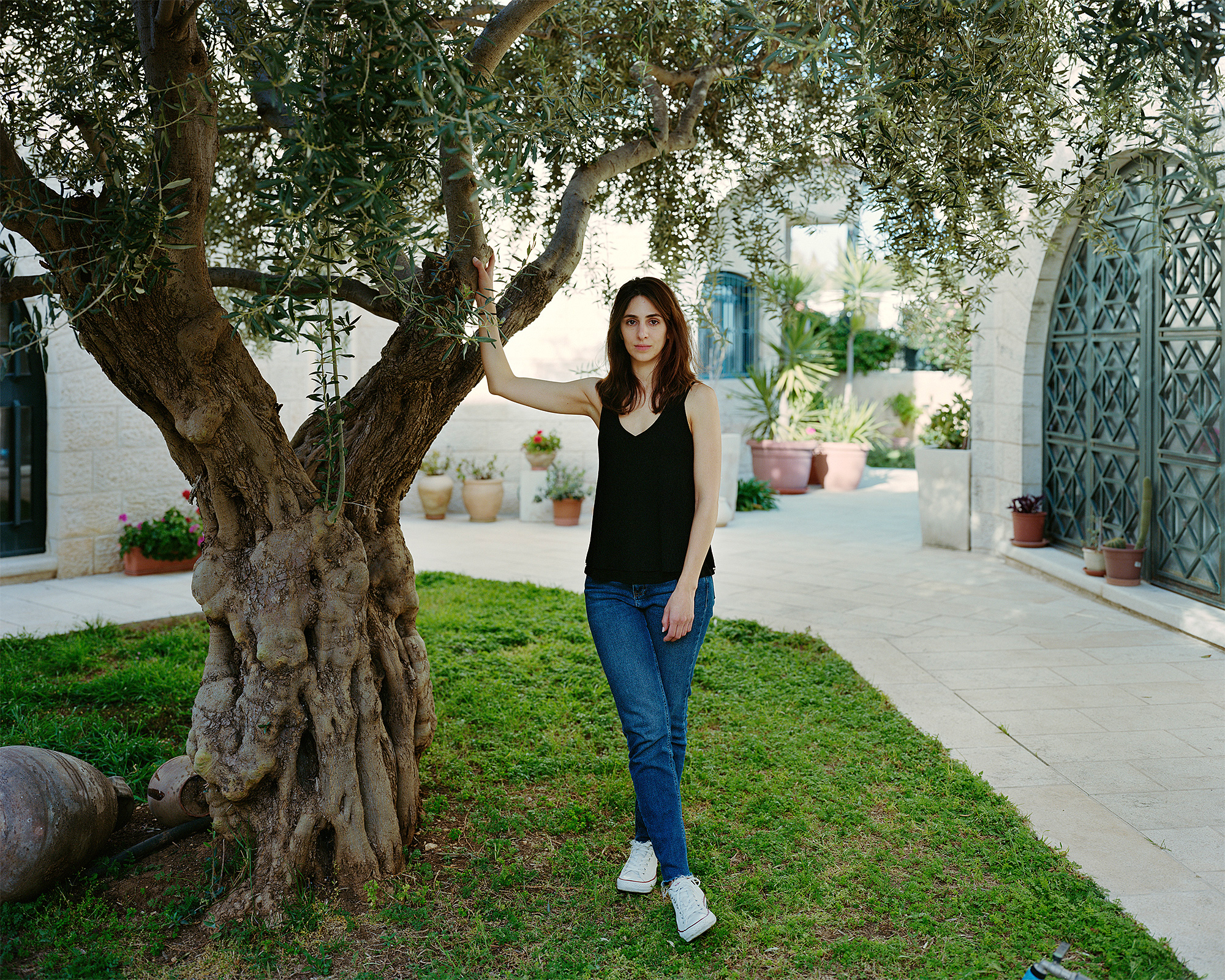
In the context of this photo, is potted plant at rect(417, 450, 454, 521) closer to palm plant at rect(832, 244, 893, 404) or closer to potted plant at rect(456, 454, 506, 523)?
potted plant at rect(456, 454, 506, 523)

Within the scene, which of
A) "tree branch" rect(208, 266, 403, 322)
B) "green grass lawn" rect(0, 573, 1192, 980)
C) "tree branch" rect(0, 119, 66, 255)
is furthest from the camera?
"tree branch" rect(208, 266, 403, 322)

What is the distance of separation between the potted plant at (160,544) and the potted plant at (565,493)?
4.21 metres

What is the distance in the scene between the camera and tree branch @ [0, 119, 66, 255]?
8.14 ft

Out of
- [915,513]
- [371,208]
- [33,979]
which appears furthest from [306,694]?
[915,513]

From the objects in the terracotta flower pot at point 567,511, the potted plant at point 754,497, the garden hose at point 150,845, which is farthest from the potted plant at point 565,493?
the garden hose at point 150,845

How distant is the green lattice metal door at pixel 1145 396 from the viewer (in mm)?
6504

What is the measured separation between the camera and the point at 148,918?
2936mm

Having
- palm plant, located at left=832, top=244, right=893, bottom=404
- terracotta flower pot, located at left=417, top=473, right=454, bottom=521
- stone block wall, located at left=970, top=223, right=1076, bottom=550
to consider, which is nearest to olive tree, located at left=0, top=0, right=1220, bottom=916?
stone block wall, located at left=970, top=223, right=1076, bottom=550

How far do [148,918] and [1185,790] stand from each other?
382cm

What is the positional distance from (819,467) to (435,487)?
6.45 meters

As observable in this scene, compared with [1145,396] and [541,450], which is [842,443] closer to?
[541,450]

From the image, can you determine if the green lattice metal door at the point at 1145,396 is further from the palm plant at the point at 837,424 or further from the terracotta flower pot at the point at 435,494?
the terracotta flower pot at the point at 435,494

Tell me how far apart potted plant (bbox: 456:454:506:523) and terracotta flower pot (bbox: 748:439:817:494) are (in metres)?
4.49

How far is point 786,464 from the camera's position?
14812 millimetres
